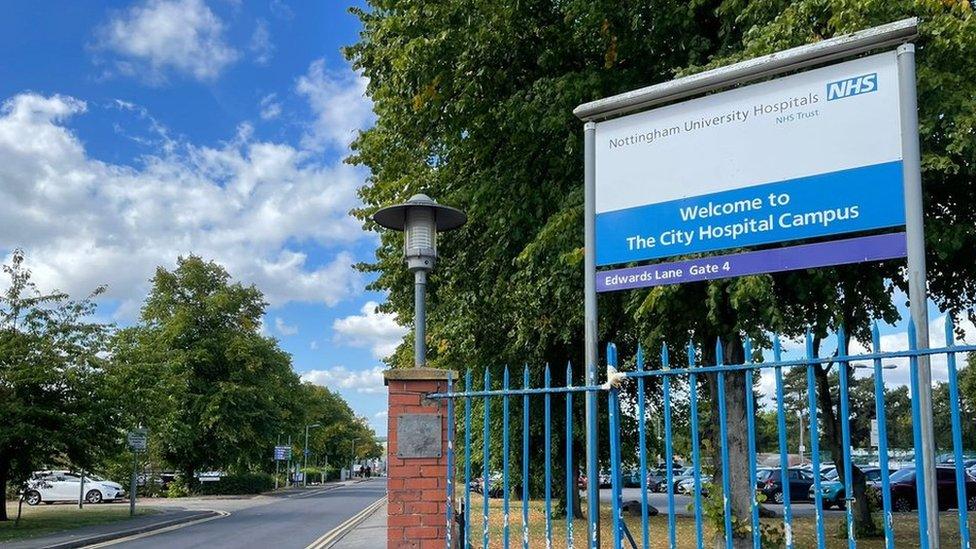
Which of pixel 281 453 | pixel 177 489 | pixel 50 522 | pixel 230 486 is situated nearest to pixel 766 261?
pixel 50 522

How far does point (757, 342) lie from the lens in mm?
10531

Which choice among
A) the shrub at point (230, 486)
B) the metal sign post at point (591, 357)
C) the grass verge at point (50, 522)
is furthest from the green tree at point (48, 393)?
the shrub at point (230, 486)

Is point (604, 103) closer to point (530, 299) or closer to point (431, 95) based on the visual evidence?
point (431, 95)

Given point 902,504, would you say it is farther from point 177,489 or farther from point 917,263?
point 177,489

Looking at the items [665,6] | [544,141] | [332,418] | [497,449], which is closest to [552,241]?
[544,141]

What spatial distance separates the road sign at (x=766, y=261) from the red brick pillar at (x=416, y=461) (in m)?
1.86

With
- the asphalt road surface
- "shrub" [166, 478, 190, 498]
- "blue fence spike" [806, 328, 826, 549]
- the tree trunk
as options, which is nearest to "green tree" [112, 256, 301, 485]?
"shrub" [166, 478, 190, 498]

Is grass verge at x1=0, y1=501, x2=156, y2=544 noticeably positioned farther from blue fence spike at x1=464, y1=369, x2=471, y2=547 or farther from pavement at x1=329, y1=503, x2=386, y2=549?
blue fence spike at x1=464, y1=369, x2=471, y2=547

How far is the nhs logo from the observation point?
4.61 meters

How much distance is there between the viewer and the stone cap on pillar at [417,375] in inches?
258

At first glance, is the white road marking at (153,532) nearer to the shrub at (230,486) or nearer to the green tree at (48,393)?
the green tree at (48,393)

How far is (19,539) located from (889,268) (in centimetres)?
1777

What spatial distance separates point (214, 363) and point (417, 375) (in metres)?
43.2

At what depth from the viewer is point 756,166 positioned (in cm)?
491
